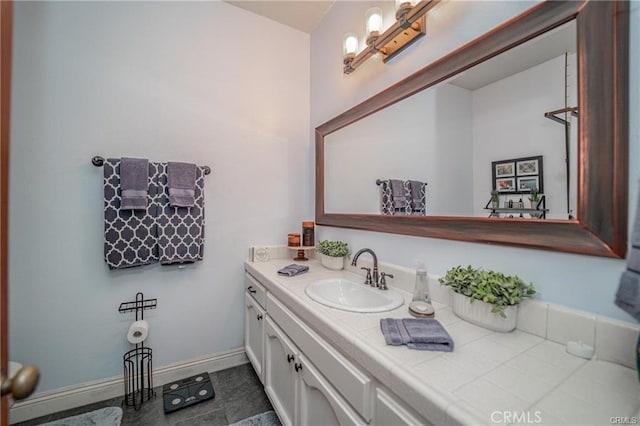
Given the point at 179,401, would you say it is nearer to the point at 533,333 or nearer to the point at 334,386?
the point at 334,386

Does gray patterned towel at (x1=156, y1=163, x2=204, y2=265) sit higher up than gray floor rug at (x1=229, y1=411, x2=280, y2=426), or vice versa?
gray patterned towel at (x1=156, y1=163, x2=204, y2=265)

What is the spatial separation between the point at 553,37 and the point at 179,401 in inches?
96.3

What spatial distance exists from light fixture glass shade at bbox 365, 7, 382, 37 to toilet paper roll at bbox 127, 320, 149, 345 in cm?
215

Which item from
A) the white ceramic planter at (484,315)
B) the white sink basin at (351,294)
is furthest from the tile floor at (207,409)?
the white ceramic planter at (484,315)

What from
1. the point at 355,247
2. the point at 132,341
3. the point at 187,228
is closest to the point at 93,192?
the point at 187,228

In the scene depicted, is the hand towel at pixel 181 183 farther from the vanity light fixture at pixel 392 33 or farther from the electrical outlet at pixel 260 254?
the vanity light fixture at pixel 392 33

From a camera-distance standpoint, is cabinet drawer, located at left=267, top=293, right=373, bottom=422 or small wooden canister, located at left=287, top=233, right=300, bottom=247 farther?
small wooden canister, located at left=287, top=233, right=300, bottom=247

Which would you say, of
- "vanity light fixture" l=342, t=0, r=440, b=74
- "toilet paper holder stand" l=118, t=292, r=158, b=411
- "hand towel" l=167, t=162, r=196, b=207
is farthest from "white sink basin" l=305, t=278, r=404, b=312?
"vanity light fixture" l=342, t=0, r=440, b=74

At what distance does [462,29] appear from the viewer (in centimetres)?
106

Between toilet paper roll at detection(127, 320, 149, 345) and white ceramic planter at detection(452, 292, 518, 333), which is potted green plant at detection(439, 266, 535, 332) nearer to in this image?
white ceramic planter at detection(452, 292, 518, 333)

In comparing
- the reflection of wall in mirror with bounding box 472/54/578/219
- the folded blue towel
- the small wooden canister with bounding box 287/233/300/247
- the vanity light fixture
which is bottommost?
the folded blue towel

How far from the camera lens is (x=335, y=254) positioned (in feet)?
5.44

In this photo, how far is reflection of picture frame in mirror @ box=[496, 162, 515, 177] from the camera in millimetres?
925

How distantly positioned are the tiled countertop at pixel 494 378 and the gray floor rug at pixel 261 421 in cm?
91
